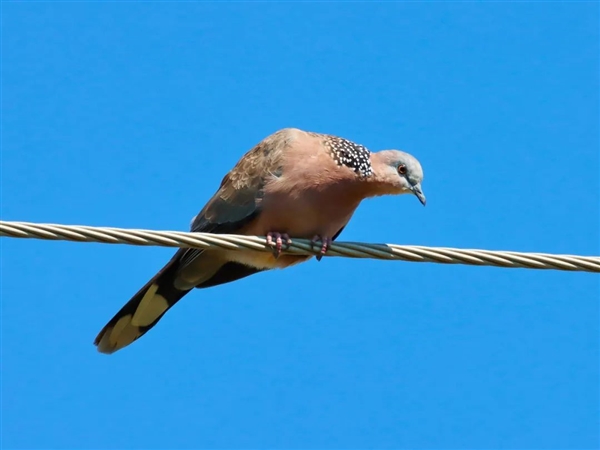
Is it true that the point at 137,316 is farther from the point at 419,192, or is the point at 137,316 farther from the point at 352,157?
the point at 419,192

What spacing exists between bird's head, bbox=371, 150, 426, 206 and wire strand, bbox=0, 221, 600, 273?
1.24 meters

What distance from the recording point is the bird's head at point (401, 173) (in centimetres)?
612

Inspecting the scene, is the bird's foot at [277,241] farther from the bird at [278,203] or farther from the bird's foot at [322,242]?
the bird's foot at [322,242]

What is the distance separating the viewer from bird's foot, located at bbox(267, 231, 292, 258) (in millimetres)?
5746

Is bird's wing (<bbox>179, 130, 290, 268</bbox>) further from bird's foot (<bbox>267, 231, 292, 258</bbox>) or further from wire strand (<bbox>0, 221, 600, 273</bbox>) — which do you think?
wire strand (<bbox>0, 221, 600, 273</bbox>)

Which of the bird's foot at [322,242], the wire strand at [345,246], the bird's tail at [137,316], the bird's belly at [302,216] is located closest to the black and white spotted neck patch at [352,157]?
the bird's belly at [302,216]

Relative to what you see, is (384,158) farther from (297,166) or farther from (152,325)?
(152,325)

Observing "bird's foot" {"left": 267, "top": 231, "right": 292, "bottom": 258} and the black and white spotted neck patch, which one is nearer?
"bird's foot" {"left": 267, "top": 231, "right": 292, "bottom": 258}

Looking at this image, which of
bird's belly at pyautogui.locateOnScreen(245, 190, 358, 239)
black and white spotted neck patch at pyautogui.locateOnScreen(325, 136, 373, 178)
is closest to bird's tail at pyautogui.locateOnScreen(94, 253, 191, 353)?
bird's belly at pyautogui.locateOnScreen(245, 190, 358, 239)

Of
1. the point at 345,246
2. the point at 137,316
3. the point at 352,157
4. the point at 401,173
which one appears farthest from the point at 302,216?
the point at 137,316

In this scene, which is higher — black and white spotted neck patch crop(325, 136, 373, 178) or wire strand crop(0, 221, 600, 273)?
black and white spotted neck patch crop(325, 136, 373, 178)

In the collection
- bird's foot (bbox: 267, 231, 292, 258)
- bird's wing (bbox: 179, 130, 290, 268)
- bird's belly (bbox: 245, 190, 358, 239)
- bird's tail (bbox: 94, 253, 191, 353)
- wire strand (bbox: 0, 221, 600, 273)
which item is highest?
bird's wing (bbox: 179, 130, 290, 268)

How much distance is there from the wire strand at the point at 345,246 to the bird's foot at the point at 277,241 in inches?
27.8

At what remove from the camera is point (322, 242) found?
19.0ft
